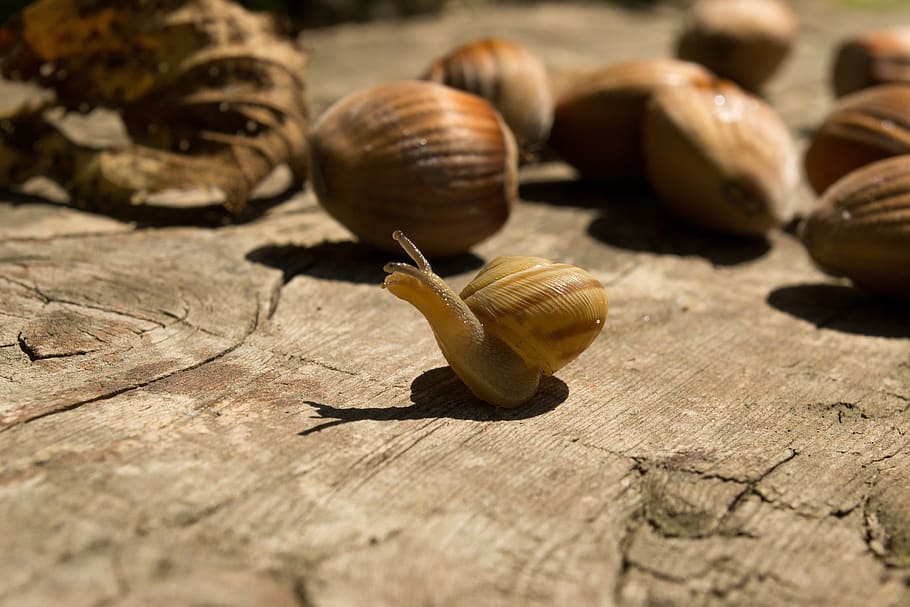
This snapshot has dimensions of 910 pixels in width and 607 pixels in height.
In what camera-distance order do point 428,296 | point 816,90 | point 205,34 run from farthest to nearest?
point 816,90, point 205,34, point 428,296

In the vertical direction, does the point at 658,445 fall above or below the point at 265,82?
below

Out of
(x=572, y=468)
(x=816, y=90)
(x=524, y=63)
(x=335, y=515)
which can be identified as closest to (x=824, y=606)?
(x=572, y=468)

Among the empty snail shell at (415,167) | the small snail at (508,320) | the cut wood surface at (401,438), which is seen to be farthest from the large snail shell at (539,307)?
the empty snail shell at (415,167)

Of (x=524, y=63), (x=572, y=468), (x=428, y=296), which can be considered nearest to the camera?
(x=572, y=468)

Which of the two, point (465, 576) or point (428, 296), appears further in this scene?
point (428, 296)

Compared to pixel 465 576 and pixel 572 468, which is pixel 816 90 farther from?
pixel 465 576

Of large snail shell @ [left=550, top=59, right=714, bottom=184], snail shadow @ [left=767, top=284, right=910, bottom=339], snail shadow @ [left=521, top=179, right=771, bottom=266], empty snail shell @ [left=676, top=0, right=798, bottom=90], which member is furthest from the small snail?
empty snail shell @ [left=676, top=0, right=798, bottom=90]

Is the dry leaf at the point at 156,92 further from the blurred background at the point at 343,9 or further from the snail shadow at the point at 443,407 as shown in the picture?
the blurred background at the point at 343,9
